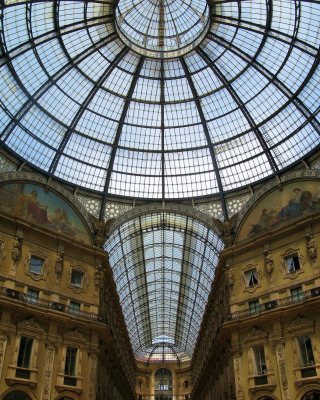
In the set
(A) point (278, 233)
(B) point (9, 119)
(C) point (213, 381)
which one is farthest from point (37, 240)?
(C) point (213, 381)

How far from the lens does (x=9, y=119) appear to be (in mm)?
36812

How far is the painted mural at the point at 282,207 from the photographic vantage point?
35469mm

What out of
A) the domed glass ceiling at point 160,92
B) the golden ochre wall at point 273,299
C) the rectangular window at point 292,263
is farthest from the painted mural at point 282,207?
the rectangular window at point 292,263

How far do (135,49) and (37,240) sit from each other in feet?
66.9

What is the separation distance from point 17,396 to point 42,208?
606 inches

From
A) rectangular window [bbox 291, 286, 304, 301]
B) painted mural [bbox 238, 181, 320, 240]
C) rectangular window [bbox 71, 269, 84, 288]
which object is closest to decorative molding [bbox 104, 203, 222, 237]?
painted mural [bbox 238, 181, 320, 240]

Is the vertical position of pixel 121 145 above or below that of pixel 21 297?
above

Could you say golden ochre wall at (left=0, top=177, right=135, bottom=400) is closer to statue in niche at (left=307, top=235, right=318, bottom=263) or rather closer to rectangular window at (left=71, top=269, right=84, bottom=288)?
rectangular window at (left=71, top=269, right=84, bottom=288)

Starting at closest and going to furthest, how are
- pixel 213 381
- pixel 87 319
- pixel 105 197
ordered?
pixel 87 319 → pixel 105 197 → pixel 213 381

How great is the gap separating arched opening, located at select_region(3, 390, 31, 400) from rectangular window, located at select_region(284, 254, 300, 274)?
22.0 metres

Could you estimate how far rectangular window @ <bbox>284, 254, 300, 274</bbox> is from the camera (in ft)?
111

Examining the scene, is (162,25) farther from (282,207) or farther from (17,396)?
(17,396)

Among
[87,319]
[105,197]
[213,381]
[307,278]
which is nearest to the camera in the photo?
[307,278]

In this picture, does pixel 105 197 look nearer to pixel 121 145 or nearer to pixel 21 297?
pixel 121 145
